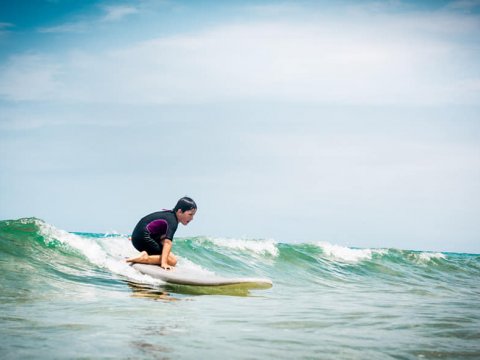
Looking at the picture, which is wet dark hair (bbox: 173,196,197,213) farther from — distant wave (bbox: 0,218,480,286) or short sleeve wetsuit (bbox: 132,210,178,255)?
distant wave (bbox: 0,218,480,286)

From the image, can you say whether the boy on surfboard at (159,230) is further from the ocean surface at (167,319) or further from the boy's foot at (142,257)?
the ocean surface at (167,319)

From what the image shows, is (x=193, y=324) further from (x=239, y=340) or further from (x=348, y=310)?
(x=348, y=310)

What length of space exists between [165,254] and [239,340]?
14.3 ft

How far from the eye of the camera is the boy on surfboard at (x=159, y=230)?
788cm

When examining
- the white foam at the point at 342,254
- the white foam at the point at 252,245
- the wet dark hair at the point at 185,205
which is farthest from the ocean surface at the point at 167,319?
the white foam at the point at 342,254

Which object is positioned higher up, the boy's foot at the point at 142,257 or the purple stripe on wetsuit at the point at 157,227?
the purple stripe on wetsuit at the point at 157,227

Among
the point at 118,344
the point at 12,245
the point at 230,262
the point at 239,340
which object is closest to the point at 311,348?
the point at 239,340

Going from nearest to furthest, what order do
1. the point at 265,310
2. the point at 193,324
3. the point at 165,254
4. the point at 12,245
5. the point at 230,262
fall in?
the point at 193,324, the point at 265,310, the point at 165,254, the point at 12,245, the point at 230,262

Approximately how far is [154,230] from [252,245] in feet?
29.2

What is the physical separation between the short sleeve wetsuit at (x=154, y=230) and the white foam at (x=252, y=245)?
7853 millimetres

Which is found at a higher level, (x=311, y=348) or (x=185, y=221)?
(x=185, y=221)

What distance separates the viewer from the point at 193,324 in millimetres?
4246

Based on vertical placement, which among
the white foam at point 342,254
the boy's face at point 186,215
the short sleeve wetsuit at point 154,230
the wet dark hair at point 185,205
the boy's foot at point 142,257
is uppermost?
the wet dark hair at point 185,205

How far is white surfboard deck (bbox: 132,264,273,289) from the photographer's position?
747cm
